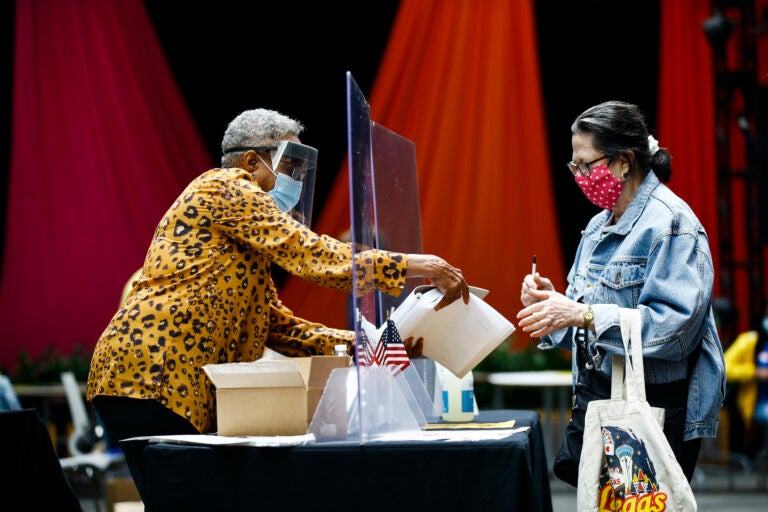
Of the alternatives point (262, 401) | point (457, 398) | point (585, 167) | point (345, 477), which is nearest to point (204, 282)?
point (262, 401)

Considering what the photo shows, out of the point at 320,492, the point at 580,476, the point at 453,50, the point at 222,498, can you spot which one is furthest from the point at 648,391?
the point at 453,50

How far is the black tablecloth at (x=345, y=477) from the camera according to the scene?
195 centimetres

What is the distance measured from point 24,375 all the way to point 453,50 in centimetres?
404

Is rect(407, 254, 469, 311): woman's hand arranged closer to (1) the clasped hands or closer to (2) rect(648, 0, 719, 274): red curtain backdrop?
(1) the clasped hands

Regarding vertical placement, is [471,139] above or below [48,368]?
above

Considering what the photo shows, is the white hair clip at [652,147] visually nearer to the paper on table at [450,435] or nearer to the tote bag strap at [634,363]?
the tote bag strap at [634,363]

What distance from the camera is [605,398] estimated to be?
224cm

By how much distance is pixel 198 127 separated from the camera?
823 cm

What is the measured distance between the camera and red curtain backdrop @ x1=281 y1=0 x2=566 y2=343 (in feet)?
24.9

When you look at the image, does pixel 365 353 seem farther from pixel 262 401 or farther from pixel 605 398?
pixel 605 398

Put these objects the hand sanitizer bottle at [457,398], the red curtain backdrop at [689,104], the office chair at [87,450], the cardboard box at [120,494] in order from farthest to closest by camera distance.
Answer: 1. the red curtain backdrop at [689,104]
2. the office chair at [87,450]
3. the cardboard box at [120,494]
4. the hand sanitizer bottle at [457,398]

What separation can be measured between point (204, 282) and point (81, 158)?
5948 mm

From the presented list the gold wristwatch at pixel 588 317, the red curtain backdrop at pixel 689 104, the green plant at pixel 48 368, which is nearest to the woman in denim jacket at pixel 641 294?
the gold wristwatch at pixel 588 317

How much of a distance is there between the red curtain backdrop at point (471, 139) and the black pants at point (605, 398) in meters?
5.14
